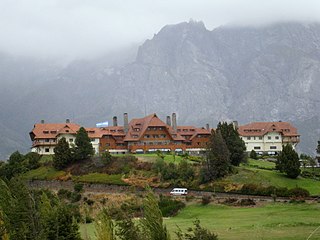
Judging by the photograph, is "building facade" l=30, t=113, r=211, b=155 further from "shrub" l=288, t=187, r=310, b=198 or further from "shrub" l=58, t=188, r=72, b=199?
"shrub" l=288, t=187, r=310, b=198

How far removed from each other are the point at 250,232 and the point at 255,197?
104 feet

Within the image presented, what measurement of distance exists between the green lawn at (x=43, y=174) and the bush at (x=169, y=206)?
1062 inches

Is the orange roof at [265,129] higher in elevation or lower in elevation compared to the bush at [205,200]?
higher

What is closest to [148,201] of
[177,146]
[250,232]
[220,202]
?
[250,232]

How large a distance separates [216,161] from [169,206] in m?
15.1

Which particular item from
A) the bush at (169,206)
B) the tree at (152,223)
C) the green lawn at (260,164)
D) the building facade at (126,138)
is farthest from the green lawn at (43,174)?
the tree at (152,223)

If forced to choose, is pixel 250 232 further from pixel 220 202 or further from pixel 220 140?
pixel 220 140

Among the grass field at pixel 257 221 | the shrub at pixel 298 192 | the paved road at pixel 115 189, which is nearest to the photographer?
the grass field at pixel 257 221

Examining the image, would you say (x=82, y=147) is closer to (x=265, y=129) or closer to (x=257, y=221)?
(x=265, y=129)

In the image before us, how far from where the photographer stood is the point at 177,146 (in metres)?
122

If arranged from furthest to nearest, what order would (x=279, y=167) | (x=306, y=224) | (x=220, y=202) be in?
1. (x=279, y=167)
2. (x=220, y=202)
3. (x=306, y=224)

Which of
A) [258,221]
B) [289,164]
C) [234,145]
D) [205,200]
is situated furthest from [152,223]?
[234,145]

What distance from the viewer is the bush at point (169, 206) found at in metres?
71.6

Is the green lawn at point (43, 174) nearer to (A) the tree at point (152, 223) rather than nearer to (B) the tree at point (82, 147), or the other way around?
(B) the tree at point (82, 147)
